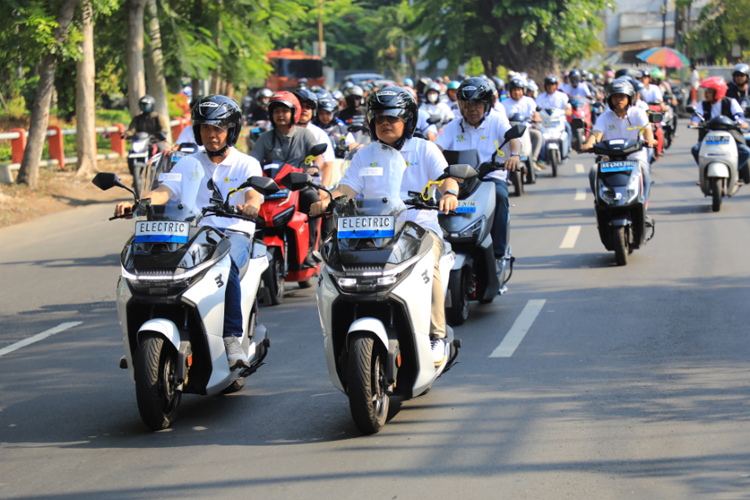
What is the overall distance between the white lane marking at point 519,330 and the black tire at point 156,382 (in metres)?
2.53

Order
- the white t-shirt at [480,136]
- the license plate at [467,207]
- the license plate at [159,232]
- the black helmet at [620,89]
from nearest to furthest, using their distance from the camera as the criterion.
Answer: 1. the license plate at [159,232]
2. the license plate at [467,207]
3. the white t-shirt at [480,136]
4. the black helmet at [620,89]

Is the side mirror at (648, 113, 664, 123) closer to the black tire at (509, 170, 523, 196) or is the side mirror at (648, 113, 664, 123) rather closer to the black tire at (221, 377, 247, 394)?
the black tire at (509, 170, 523, 196)

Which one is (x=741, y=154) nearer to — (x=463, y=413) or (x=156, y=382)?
(x=463, y=413)

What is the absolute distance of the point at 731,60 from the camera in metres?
60.9

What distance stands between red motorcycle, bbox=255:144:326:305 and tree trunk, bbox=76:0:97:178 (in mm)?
11075

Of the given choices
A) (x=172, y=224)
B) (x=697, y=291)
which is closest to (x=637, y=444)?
(x=172, y=224)

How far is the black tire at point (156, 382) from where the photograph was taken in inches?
207

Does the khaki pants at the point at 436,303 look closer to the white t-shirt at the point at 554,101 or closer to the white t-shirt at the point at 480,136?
the white t-shirt at the point at 480,136

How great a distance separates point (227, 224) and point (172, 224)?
89 centimetres

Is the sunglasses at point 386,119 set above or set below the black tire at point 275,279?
above

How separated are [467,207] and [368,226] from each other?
311 centimetres

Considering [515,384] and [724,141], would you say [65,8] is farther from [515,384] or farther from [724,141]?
[515,384]

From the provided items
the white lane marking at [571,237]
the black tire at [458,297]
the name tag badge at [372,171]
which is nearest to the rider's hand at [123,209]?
the name tag badge at [372,171]

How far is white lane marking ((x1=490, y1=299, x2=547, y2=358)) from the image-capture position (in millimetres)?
7230
